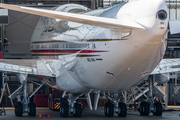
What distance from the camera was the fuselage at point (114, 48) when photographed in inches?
607

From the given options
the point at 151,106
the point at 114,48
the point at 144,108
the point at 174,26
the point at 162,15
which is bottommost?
the point at 144,108

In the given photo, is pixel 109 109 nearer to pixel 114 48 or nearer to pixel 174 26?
pixel 114 48

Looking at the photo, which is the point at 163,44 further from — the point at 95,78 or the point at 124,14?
the point at 95,78

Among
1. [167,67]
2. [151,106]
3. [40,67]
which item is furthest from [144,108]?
[40,67]

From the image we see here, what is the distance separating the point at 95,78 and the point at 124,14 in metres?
3.99

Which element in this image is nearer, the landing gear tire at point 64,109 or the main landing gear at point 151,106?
the landing gear tire at point 64,109

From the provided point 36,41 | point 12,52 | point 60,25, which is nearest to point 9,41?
point 12,52

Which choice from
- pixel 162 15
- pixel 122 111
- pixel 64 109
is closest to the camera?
pixel 162 15

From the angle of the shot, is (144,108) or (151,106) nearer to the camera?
(151,106)

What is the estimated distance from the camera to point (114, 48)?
16625 mm

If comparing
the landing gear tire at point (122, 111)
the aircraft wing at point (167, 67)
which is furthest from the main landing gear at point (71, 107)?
the aircraft wing at point (167, 67)

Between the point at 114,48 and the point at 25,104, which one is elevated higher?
the point at 114,48

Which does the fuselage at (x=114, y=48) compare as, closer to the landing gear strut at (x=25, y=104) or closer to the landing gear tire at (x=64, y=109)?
the landing gear tire at (x=64, y=109)

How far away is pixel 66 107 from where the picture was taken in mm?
21203
